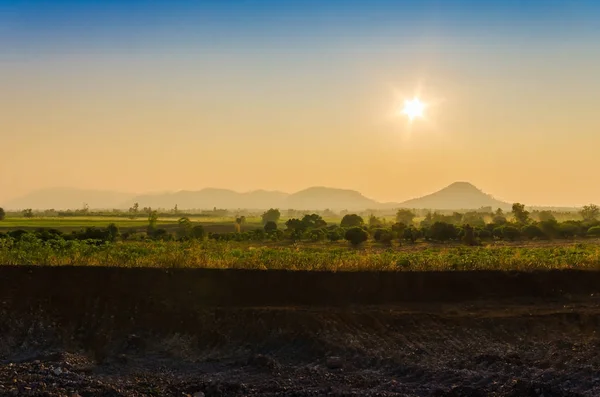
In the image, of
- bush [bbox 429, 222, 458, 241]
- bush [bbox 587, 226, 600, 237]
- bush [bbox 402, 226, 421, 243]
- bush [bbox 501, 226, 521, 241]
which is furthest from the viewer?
bush [bbox 587, 226, 600, 237]

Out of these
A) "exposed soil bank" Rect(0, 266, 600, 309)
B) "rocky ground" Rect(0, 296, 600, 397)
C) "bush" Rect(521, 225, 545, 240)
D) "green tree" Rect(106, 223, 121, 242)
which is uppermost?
"bush" Rect(521, 225, 545, 240)

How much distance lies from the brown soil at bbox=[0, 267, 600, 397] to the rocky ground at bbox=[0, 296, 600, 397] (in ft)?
0.16

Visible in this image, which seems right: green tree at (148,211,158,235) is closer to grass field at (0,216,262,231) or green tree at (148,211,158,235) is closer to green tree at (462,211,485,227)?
grass field at (0,216,262,231)

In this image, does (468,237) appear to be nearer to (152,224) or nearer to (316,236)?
(316,236)

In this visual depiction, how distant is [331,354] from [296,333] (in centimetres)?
147

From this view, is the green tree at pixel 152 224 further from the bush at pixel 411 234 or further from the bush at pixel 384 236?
the bush at pixel 411 234

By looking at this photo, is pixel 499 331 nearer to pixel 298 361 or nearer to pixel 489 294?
pixel 489 294

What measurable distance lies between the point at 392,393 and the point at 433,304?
7141 mm

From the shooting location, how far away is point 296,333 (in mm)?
16969

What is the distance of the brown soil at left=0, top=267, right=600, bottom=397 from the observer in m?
13.5

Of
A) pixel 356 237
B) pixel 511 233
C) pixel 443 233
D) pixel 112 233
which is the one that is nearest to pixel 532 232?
pixel 511 233

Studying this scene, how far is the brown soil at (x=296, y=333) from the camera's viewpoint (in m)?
13.5

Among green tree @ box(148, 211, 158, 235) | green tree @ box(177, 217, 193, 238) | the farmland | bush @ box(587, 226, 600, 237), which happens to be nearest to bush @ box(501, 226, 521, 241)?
bush @ box(587, 226, 600, 237)

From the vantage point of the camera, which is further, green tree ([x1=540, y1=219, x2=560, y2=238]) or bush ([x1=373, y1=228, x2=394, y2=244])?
green tree ([x1=540, y1=219, x2=560, y2=238])
